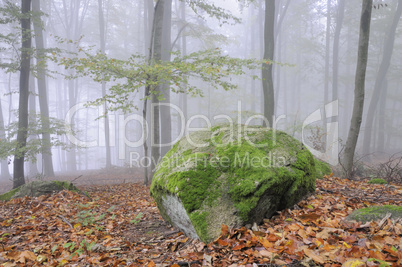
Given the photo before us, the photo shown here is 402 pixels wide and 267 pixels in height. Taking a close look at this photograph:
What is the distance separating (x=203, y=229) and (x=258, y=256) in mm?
803

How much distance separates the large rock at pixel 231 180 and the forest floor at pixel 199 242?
0.65 feet

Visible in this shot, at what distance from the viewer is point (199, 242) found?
10.1 feet

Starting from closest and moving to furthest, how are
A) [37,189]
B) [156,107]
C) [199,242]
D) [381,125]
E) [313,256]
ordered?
[313,256] → [199,242] → [37,189] → [156,107] → [381,125]

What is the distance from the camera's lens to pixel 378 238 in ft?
7.61

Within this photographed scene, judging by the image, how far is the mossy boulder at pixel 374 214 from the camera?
9.11 ft

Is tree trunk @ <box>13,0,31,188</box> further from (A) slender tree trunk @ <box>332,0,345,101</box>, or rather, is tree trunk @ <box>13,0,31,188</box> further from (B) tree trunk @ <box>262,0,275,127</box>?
(A) slender tree trunk @ <box>332,0,345,101</box>

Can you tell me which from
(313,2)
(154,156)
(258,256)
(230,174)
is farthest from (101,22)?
(258,256)

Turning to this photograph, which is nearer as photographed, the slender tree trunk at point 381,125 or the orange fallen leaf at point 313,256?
the orange fallen leaf at point 313,256

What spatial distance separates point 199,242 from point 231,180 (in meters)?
0.93

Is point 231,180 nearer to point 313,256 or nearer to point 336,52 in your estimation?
point 313,256

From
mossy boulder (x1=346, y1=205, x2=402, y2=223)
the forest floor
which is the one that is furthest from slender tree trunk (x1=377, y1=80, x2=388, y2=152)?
mossy boulder (x1=346, y1=205, x2=402, y2=223)

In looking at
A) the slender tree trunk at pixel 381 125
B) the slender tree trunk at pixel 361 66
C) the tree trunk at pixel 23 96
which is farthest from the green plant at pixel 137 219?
the slender tree trunk at pixel 381 125

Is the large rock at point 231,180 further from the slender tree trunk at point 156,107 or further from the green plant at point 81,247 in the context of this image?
the slender tree trunk at point 156,107

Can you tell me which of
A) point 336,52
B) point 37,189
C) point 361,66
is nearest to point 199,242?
point 37,189
